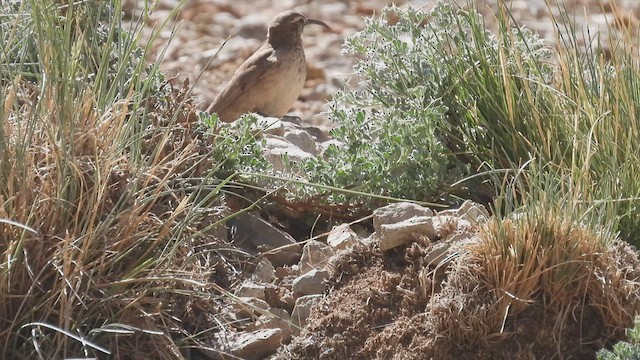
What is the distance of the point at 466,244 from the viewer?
12.6ft

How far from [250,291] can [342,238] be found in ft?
1.33

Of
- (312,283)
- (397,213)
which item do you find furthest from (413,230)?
(312,283)

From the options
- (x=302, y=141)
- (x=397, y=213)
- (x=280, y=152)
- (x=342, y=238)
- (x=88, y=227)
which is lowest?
(x=302, y=141)

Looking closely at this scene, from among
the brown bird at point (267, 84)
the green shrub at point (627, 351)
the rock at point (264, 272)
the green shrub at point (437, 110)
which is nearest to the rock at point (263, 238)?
the rock at point (264, 272)

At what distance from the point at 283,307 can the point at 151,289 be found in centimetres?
58

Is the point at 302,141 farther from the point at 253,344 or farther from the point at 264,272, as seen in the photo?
the point at 253,344

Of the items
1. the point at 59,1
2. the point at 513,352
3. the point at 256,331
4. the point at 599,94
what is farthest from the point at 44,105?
the point at 599,94

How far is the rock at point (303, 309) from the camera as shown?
13.3 ft

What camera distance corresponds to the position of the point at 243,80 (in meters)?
7.91

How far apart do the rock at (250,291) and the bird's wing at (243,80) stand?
12.3 feet

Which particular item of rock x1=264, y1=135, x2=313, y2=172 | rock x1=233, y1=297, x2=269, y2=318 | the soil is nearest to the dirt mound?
the soil

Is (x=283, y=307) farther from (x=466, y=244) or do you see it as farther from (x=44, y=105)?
→ (x=44, y=105)

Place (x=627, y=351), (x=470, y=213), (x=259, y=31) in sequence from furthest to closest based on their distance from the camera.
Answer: (x=259, y=31), (x=470, y=213), (x=627, y=351)

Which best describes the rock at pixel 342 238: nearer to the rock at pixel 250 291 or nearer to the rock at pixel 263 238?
the rock at pixel 263 238
